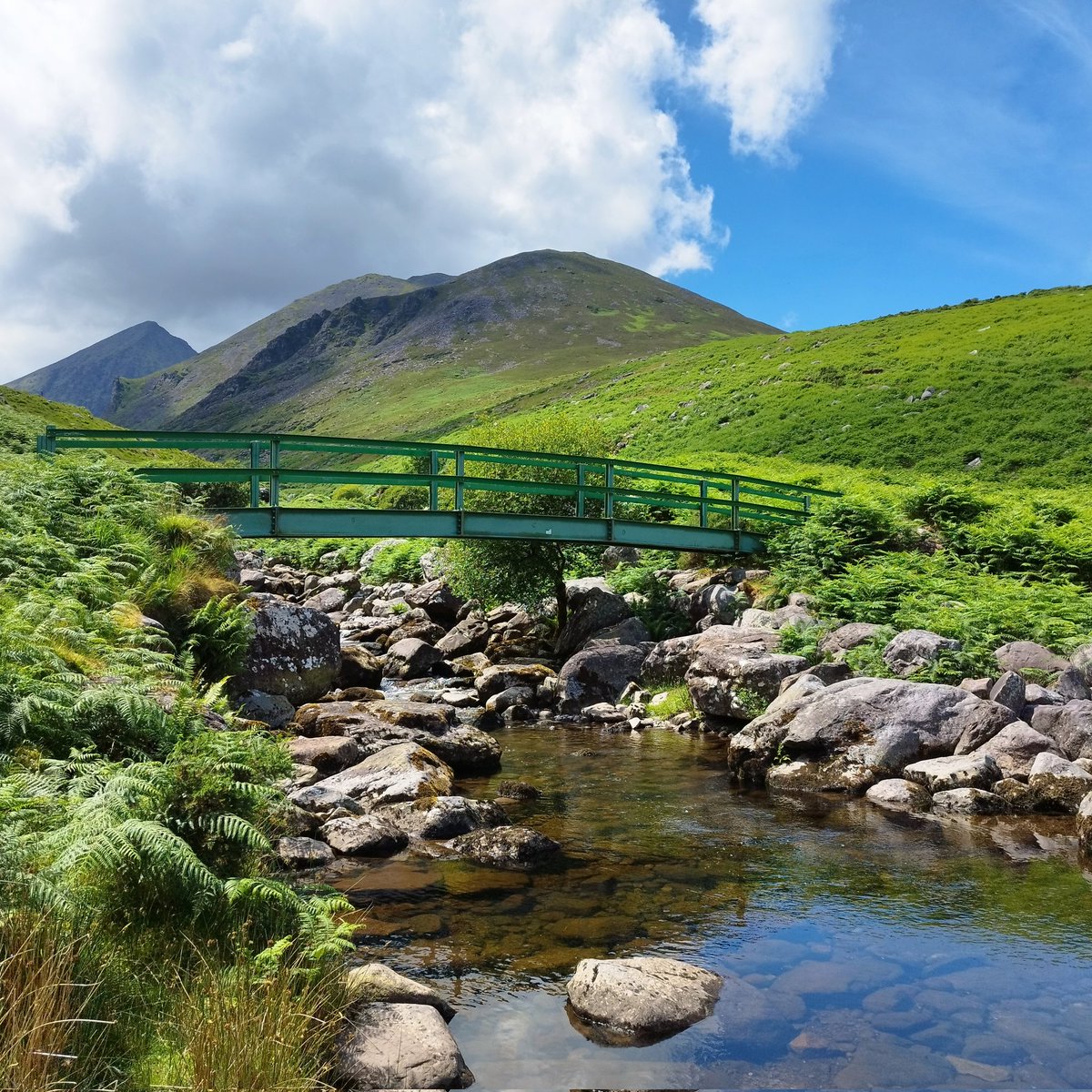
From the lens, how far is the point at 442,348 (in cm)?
19312

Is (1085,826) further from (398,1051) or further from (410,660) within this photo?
(410,660)

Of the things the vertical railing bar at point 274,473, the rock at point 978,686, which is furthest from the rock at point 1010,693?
the vertical railing bar at point 274,473

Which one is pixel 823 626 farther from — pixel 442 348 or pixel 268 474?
pixel 442 348

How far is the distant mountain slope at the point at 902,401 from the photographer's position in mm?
41844

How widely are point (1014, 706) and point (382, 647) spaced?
18862 millimetres

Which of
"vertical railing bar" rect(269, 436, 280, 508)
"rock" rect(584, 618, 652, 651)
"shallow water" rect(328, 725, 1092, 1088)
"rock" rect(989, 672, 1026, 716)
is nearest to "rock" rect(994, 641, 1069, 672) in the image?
"rock" rect(989, 672, 1026, 716)

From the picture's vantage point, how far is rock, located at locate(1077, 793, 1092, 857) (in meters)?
10.3

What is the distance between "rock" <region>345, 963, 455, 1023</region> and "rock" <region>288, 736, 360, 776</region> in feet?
23.8

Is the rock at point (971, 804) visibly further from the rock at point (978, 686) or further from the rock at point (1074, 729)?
the rock at point (978, 686)

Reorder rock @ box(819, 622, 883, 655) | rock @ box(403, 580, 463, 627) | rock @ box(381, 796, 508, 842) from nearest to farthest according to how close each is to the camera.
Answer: rock @ box(381, 796, 508, 842) < rock @ box(819, 622, 883, 655) < rock @ box(403, 580, 463, 627)

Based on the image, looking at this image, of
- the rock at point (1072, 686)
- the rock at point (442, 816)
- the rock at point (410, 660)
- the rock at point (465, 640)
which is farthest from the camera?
the rock at point (465, 640)

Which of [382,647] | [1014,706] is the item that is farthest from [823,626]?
[382,647]

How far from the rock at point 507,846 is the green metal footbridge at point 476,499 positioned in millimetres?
8413

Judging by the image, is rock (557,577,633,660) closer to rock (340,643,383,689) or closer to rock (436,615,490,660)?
Result: rock (436,615,490,660)
